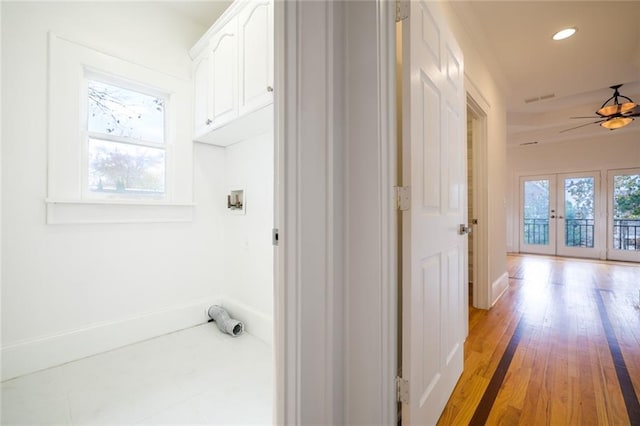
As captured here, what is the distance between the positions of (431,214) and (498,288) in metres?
2.65

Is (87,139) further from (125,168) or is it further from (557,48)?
(557,48)

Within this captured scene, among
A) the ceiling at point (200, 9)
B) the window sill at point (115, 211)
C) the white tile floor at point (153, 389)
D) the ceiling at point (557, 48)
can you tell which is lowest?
the white tile floor at point (153, 389)

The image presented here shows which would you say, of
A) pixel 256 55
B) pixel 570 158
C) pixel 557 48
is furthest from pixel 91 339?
pixel 570 158

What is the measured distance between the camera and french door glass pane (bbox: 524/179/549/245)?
6.55 meters

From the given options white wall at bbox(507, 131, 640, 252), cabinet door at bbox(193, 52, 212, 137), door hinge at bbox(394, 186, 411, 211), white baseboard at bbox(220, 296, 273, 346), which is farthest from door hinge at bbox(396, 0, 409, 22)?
white wall at bbox(507, 131, 640, 252)

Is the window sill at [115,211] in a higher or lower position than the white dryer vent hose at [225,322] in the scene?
higher

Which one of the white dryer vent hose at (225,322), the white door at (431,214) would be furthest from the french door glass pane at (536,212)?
the white dryer vent hose at (225,322)

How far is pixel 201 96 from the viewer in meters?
2.46

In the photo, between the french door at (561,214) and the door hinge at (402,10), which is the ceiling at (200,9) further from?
the french door at (561,214)

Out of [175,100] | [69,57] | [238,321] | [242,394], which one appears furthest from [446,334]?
[69,57]

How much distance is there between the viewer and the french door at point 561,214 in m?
5.88

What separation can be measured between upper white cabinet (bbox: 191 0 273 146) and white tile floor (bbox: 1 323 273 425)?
5.85 feet

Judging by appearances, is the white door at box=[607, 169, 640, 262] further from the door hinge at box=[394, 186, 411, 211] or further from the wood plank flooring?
the door hinge at box=[394, 186, 411, 211]

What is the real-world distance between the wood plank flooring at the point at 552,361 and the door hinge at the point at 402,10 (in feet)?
6.07
